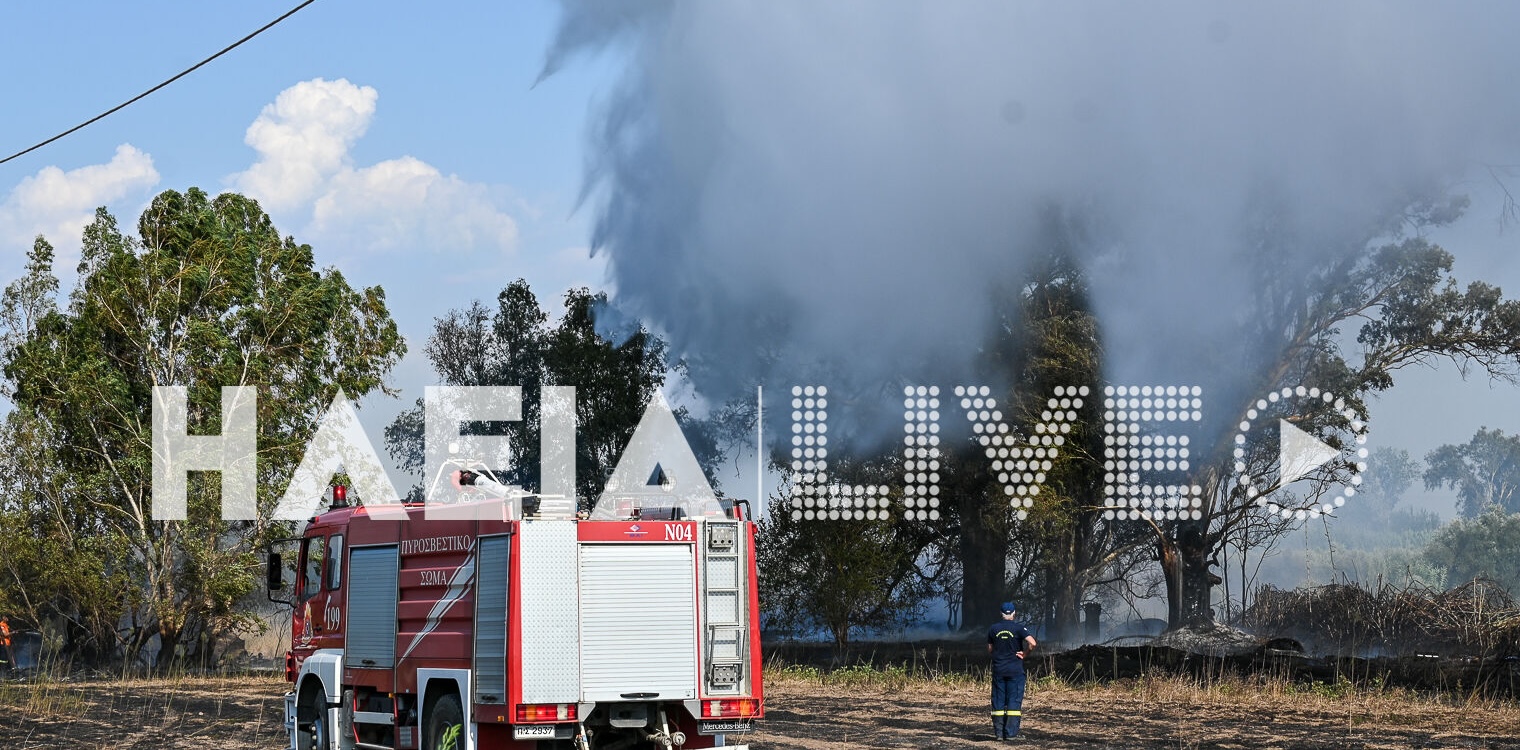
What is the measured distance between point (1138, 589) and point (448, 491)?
83.5 ft

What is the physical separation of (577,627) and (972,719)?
33.2ft

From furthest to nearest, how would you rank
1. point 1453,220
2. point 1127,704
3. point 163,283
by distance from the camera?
point 163,283, point 1453,220, point 1127,704

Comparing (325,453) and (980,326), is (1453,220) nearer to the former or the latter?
(980,326)

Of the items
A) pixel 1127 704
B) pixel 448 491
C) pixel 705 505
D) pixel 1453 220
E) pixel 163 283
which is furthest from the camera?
pixel 163 283

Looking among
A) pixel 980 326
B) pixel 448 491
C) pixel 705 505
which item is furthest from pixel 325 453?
pixel 705 505

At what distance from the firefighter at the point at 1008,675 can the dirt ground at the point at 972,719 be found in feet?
1.02

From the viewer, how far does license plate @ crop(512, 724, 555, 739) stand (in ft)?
41.7

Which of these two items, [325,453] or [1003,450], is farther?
[325,453]

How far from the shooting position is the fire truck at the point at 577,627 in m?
12.9

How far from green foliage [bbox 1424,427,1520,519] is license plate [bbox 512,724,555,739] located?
29059 millimetres

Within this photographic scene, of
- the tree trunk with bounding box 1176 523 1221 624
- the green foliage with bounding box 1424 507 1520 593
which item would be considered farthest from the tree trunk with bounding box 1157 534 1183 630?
the green foliage with bounding box 1424 507 1520 593

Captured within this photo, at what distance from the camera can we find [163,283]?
36969 mm

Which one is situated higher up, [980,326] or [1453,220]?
[1453,220]

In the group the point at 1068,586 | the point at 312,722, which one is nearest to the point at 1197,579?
the point at 1068,586
